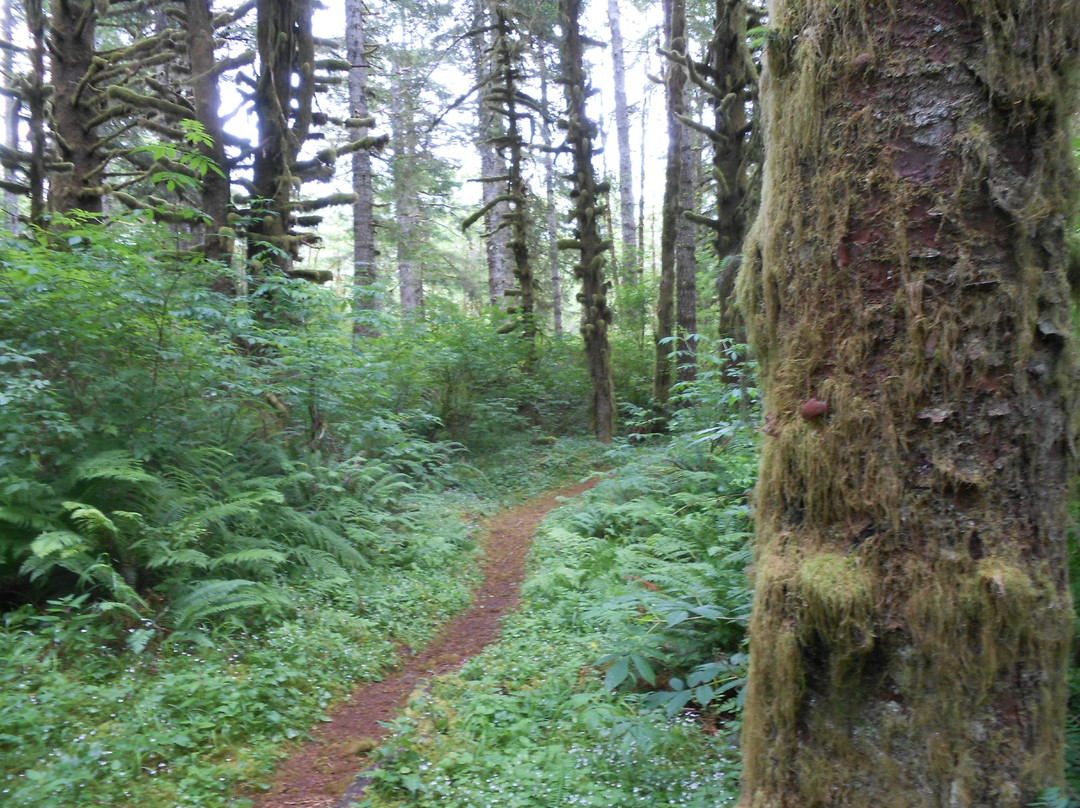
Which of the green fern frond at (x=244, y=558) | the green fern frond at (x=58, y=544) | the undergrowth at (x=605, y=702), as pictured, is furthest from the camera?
A: the green fern frond at (x=244, y=558)

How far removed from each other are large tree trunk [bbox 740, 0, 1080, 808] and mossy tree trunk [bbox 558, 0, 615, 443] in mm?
Result: 13016

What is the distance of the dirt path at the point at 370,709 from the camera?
3.74 m

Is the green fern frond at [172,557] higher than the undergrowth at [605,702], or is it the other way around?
the green fern frond at [172,557]

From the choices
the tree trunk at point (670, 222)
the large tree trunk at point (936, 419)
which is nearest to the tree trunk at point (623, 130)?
the tree trunk at point (670, 222)

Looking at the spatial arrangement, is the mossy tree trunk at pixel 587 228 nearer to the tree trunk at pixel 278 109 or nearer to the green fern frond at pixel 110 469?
the tree trunk at pixel 278 109

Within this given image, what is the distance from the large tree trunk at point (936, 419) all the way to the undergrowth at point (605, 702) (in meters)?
1.04

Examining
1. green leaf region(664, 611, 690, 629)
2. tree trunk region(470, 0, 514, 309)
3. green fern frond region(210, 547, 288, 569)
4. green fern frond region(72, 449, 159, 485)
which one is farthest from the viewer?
tree trunk region(470, 0, 514, 309)

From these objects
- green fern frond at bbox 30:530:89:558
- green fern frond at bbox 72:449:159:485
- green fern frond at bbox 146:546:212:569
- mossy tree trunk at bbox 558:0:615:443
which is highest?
mossy tree trunk at bbox 558:0:615:443

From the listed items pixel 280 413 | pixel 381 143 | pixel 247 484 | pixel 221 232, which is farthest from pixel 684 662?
pixel 381 143

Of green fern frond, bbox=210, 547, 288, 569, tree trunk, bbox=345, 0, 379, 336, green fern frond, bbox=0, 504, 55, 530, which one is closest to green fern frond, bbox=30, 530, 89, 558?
green fern frond, bbox=0, 504, 55, 530

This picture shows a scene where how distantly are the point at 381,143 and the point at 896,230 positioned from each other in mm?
10431

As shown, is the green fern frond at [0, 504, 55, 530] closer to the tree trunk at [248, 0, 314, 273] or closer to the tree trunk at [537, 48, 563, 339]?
the tree trunk at [248, 0, 314, 273]

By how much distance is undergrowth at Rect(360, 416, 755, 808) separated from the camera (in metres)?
3.27

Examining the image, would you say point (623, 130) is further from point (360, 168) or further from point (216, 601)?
point (216, 601)
